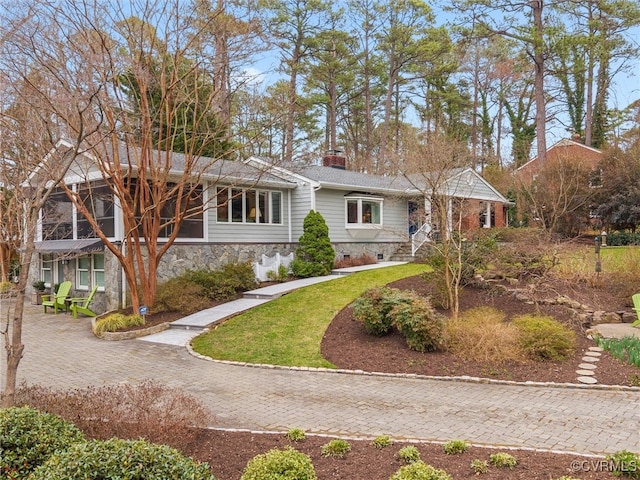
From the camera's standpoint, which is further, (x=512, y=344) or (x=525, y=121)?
(x=525, y=121)

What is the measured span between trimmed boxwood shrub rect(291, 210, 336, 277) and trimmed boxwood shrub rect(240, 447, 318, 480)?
1318 cm

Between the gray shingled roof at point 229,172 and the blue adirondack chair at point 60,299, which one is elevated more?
the gray shingled roof at point 229,172

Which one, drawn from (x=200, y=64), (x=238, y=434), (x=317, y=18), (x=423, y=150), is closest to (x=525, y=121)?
(x=317, y=18)

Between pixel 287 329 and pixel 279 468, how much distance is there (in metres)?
6.93

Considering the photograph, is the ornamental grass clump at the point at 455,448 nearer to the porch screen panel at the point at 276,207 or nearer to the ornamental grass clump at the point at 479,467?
the ornamental grass clump at the point at 479,467

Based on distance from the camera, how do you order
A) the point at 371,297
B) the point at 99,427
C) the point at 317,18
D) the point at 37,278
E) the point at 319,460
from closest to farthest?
the point at 319,460 < the point at 99,427 < the point at 371,297 < the point at 37,278 < the point at 317,18

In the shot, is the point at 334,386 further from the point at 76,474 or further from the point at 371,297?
the point at 76,474

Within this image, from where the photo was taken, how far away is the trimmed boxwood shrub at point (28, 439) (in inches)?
133

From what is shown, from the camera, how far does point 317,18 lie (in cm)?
2547

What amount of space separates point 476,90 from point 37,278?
30.3m

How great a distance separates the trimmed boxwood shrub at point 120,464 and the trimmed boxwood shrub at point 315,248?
13.5 m

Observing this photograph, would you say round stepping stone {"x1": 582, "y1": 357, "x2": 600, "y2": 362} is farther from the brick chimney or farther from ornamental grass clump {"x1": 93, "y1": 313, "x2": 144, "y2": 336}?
the brick chimney

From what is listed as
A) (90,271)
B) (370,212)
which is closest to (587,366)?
(370,212)

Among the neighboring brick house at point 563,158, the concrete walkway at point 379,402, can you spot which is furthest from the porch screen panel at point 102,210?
the neighboring brick house at point 563,158
